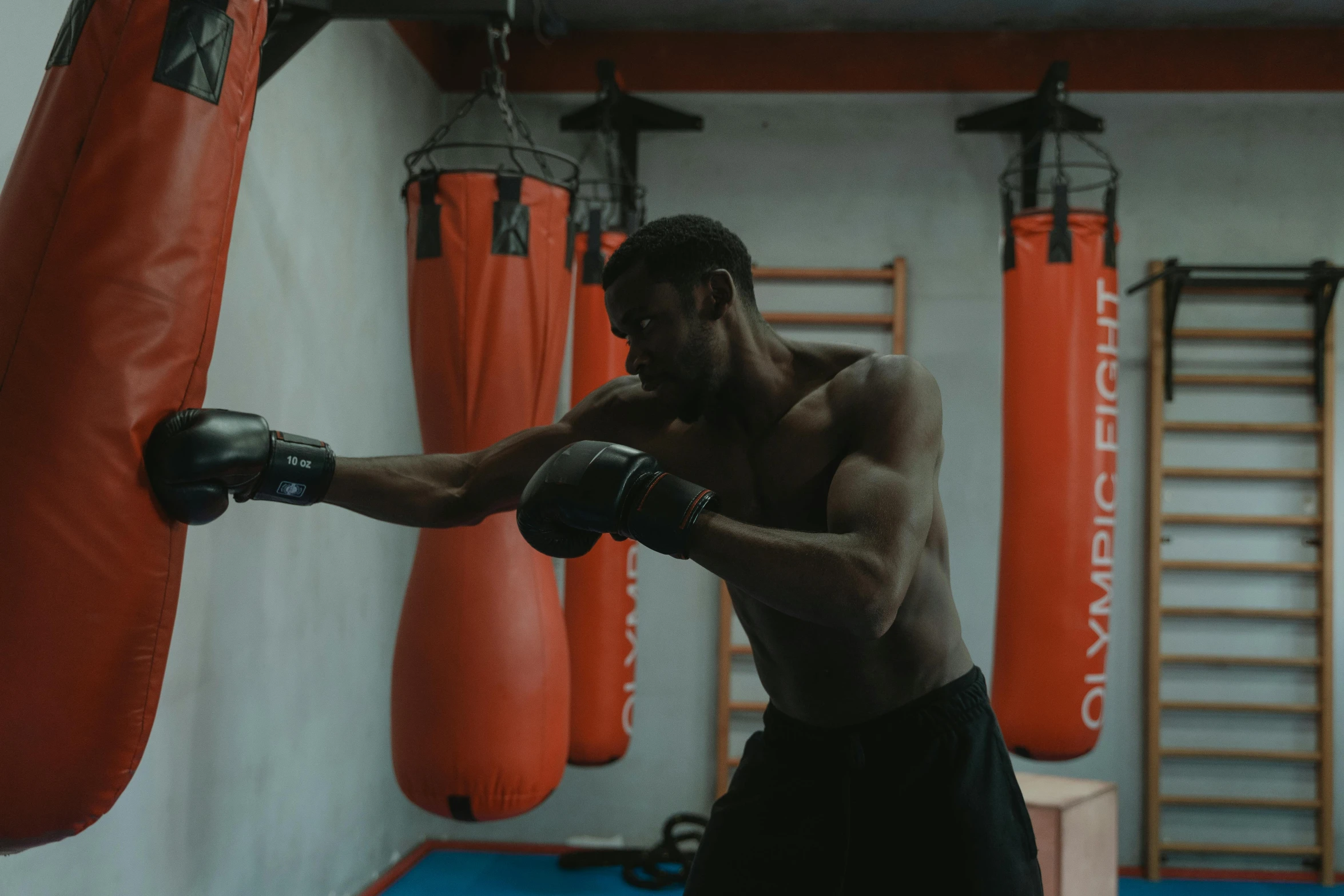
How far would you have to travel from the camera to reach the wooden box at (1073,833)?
3.06 metres

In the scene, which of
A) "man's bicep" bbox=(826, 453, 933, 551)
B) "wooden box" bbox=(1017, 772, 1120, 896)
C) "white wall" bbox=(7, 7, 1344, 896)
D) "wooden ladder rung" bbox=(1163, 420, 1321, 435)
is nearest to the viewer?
"man's bicep" bbox=(826, 453, 933, 551)

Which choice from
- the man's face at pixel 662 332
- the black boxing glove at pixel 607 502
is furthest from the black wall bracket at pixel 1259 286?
the black boxing glove at pixel 607 502

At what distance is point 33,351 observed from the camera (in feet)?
4.18

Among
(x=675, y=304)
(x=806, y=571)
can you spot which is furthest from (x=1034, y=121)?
(x=806, y=571)

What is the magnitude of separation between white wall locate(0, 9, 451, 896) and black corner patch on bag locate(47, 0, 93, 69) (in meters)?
0.54

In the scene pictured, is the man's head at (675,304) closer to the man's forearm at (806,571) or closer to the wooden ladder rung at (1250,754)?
the man's forearm at (806,571)

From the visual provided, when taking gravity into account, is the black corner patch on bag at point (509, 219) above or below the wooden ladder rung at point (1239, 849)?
above

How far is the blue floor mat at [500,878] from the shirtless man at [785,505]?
2292mm

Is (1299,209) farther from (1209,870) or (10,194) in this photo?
(10,194)

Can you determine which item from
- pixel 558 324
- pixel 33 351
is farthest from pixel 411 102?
pixel 33 351

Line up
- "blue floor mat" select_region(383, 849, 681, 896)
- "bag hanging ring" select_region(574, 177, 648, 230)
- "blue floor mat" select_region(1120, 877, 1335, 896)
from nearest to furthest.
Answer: "bag hanging ring" select_region(574, 177, 648, 230)
"blue floor mat" select_region(383, 849, 681, 896)
"blue floor mat" select_region(1120, 877, 1335, 896)

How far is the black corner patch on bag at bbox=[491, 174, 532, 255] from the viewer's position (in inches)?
99.6

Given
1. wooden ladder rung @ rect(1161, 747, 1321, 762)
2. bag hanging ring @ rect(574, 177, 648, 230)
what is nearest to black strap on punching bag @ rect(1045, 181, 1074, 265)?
bag hanging ring @ rect(574, 177, 648, 230)

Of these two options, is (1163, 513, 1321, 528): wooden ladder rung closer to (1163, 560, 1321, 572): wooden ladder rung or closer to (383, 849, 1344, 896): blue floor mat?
(1163, 560, 1321, 572): wooden ladder rung
